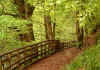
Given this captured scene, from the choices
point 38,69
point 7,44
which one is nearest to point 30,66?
point 38,69

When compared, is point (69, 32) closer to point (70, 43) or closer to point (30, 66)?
point (70, 43)

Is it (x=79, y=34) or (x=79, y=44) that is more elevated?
(x=79, y=34)

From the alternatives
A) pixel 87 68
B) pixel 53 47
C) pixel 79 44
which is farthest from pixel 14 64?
pixel 79 44

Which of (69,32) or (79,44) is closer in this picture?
(79,44)

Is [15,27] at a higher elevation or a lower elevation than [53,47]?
higher

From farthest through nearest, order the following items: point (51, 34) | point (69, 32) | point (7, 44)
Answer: point (69, 32)
point (51, 34)
point (7, 44)

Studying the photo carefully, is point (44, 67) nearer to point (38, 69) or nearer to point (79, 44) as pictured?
point (38, 69)

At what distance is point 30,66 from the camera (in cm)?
827

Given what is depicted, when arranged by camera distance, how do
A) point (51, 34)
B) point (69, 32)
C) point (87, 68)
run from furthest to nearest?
point (69, 32) < point (51, 34) < point (87, 68)

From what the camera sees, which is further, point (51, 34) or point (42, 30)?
point (42, 30)

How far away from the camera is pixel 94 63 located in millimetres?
5422

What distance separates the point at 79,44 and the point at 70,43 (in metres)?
3.98

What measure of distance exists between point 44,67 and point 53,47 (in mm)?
5196

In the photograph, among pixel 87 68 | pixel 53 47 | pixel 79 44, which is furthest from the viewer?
pixel 79 44
